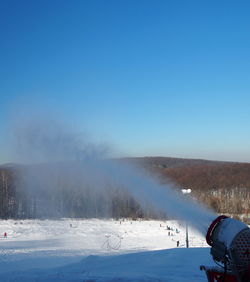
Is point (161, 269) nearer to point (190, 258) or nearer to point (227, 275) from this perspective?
point (190, 258)

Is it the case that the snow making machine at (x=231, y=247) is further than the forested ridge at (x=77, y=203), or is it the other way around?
the forested ridge at (x=77, y=203)

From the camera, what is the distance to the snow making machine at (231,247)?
227 inches

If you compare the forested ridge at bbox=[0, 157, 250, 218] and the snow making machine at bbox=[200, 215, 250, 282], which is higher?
the snow making machine at bbox=[200, 215, 250, 282]

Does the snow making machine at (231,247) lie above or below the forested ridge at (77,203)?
above

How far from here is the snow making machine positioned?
19.0 feet

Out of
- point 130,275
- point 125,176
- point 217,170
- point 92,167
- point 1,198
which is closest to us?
point 130,275

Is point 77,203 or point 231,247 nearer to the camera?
point 231,247

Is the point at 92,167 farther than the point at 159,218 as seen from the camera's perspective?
No

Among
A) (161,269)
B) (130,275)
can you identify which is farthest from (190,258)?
(130,275)

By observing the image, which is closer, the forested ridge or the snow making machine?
the snow making machine

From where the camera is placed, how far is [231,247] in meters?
5.79

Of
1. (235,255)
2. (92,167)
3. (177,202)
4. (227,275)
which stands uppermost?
(92,167)

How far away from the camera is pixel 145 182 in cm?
1007

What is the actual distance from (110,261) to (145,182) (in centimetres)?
540
